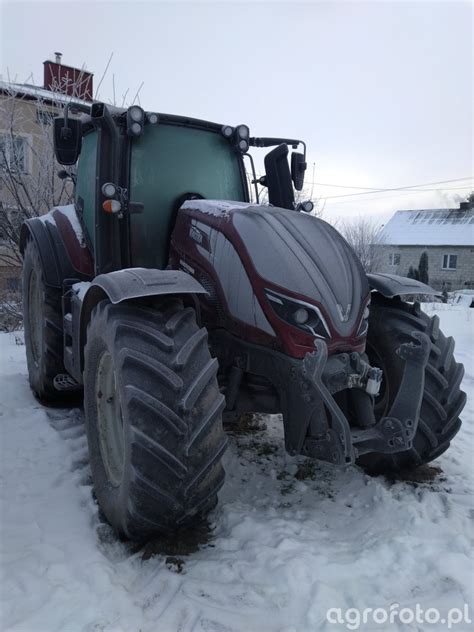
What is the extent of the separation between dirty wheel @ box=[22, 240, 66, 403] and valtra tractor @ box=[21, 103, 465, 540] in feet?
0.07

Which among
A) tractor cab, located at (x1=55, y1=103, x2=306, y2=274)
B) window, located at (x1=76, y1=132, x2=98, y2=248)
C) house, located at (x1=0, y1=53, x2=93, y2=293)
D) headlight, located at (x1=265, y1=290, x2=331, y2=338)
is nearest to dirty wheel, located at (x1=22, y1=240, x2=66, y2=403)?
window, located at (x1=76, y1=132, x2=98, y2=248)

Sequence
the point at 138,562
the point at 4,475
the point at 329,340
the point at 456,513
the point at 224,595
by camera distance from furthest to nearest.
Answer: the point at 4,475 < the point at 456,513 < the point at 329,340 < the point at 138,562 < the point at 224,595

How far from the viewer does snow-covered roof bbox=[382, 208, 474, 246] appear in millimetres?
33750

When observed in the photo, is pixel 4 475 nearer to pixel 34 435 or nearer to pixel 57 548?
pixel 34 435

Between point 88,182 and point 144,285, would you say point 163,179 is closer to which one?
point 88,182

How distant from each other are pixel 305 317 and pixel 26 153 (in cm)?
947

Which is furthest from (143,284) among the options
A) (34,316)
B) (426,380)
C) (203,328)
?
(34,316)

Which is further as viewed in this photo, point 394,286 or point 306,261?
point 394,286

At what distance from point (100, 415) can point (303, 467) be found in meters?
1.39

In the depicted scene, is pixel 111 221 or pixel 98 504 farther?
pixel 111 221

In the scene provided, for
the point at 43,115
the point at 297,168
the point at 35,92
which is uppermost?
the point at 35,92

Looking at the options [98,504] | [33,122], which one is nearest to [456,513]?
[98,504]

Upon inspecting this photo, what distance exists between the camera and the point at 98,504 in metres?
2.78

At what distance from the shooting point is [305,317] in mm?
2646
